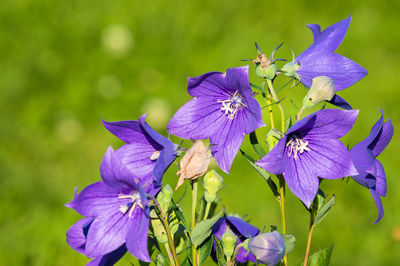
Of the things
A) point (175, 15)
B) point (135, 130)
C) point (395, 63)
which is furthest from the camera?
point (175, 15)

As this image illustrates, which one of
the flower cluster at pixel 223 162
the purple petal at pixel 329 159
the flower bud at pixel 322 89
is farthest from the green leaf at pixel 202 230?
the flower bud at pixel 322 89

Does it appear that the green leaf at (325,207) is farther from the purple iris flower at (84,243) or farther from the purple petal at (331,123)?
the purple iris flower at (84,243)

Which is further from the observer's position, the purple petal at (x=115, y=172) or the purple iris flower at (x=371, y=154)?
the purple iris flower at (x=371, y=154)

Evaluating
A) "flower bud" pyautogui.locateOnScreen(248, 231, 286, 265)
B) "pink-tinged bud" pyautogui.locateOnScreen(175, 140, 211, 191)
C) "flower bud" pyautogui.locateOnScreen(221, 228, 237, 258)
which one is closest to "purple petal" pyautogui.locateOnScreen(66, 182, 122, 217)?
"pink-tinged bud" pyautogui.locateOnScreen(175, 140, 211, 191)

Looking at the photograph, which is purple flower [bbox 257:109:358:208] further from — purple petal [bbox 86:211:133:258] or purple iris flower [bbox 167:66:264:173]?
purple petal [bbox 86:211:133:258]

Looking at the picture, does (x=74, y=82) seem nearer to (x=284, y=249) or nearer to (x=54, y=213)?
(x=54, y=213)

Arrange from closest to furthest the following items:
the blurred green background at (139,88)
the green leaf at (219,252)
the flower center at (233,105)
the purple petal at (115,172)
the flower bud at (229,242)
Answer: the purple petal at (115,172) < the flower bud at (229,242) < the green leaf at (219,252) < the flower center at (233,105) < the blurred green background at (139,88)

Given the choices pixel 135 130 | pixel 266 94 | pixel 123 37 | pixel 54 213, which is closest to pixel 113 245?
pixel 135 130
